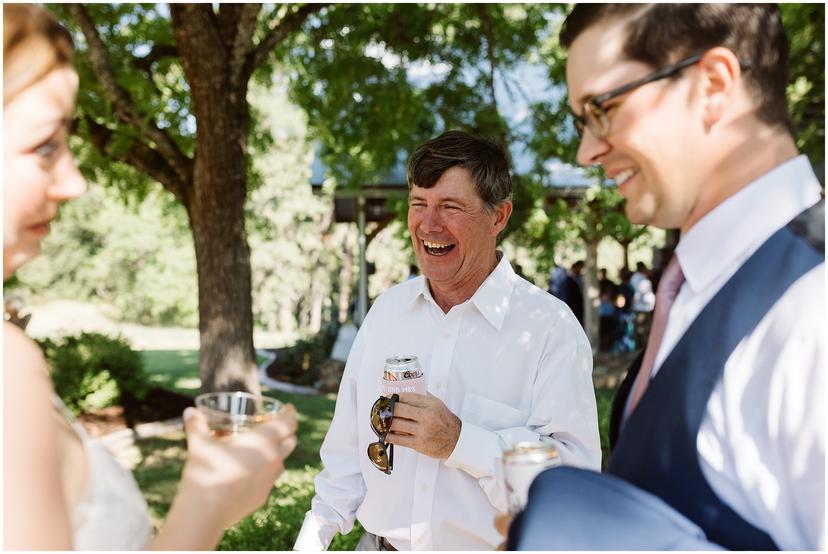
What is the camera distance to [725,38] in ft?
3.91

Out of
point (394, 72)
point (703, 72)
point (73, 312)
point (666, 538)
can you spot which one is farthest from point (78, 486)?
point (73, 312)

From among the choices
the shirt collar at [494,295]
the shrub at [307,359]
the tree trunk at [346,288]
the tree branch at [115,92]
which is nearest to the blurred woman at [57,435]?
the shirt collar at [494,295]

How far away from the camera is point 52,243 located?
137 feet

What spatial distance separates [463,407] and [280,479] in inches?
199

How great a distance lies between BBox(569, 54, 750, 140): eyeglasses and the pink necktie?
0.97ft

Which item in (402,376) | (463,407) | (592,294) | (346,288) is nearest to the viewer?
(402,376)

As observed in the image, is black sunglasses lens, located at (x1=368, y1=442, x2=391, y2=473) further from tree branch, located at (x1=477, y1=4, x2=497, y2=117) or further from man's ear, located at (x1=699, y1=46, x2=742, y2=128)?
tree branch, located at (x1=477, y1=4, x2=497, y2=117)

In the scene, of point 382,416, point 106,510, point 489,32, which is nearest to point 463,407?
point 382,416

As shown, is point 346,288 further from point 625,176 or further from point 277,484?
point 625,176

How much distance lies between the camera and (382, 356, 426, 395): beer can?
2051 mm

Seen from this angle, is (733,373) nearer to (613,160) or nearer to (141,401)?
(613,160)

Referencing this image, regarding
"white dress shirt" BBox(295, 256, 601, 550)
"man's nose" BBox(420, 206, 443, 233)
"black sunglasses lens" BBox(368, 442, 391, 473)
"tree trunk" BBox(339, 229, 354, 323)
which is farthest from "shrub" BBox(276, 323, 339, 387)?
"black sunglasses lens" BBox(368, 442, 391, 473)

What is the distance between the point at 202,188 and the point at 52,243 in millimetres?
39480

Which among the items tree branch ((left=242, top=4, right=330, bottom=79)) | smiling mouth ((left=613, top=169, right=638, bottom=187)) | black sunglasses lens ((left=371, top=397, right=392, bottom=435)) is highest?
tree branch ((left=242, top=4, right=330, bottom=79))
